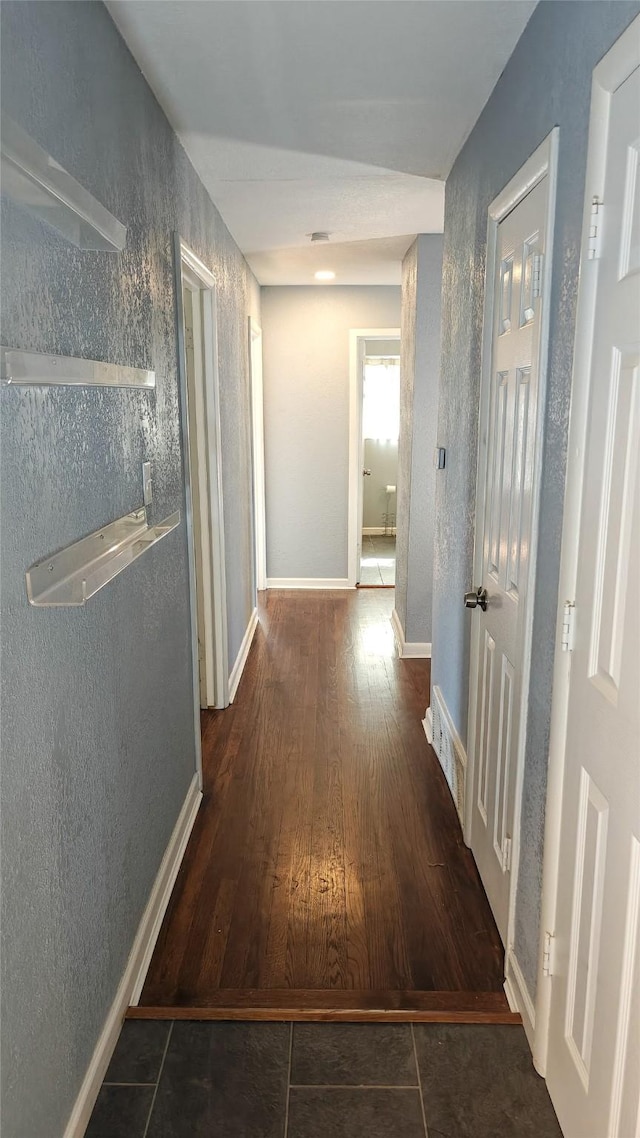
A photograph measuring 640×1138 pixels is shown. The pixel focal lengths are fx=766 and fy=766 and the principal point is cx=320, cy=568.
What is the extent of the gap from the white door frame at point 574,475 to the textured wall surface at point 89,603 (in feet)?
3.14

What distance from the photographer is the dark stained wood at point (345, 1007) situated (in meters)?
1.82

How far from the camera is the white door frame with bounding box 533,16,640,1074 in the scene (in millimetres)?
1271

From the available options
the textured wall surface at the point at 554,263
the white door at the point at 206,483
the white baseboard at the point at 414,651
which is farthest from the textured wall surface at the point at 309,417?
the textured wall surface at the point at 554,263

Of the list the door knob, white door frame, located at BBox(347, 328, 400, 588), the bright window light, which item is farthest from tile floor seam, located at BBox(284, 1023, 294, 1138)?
the bright window light

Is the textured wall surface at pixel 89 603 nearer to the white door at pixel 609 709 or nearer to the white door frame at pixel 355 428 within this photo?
the white door at pixel 609 709

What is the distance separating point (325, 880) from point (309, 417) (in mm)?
4272

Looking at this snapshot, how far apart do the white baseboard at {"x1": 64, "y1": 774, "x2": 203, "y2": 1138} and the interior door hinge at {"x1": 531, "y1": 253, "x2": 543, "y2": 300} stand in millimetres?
1854

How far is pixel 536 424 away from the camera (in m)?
1.73

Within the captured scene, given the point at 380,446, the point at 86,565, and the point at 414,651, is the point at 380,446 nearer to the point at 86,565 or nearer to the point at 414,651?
the point at 414,651

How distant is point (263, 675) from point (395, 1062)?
2754mm

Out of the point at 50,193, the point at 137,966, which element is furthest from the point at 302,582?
the point at 50,193

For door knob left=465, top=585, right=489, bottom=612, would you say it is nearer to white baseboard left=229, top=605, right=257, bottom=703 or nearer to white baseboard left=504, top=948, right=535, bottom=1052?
white baseboard left=504, top=948, right=535, bottom=1052

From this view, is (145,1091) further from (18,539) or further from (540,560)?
(540,560)

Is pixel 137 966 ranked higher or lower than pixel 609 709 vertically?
lower
